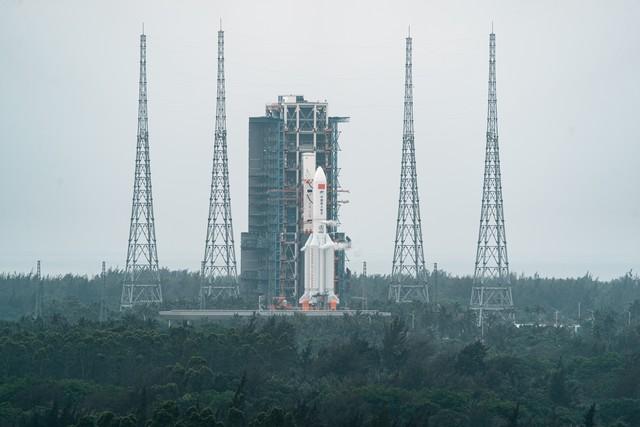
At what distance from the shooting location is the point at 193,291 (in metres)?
141

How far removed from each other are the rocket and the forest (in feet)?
12.4

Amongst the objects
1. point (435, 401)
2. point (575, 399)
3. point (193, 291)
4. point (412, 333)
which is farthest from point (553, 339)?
point (193, 291)

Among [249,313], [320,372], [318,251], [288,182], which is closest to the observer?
[320,372]

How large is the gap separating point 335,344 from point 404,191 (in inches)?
667

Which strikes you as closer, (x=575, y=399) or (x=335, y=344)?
(x=575, y=399)

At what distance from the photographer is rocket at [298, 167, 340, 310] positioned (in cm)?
10762

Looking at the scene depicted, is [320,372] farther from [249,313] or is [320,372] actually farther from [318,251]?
[249,313]

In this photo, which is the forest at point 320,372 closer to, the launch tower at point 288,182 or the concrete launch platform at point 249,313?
the concrete launch platform at point 249,313

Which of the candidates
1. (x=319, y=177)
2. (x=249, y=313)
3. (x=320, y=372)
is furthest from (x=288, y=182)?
(x=320, y=372)

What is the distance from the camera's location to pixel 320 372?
87250 millimetres

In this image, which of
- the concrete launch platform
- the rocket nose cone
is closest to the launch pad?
the concrete launch platform

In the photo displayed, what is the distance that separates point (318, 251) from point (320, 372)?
21.5 m

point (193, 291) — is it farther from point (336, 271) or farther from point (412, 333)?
point (412, 333)

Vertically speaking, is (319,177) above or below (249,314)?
above
